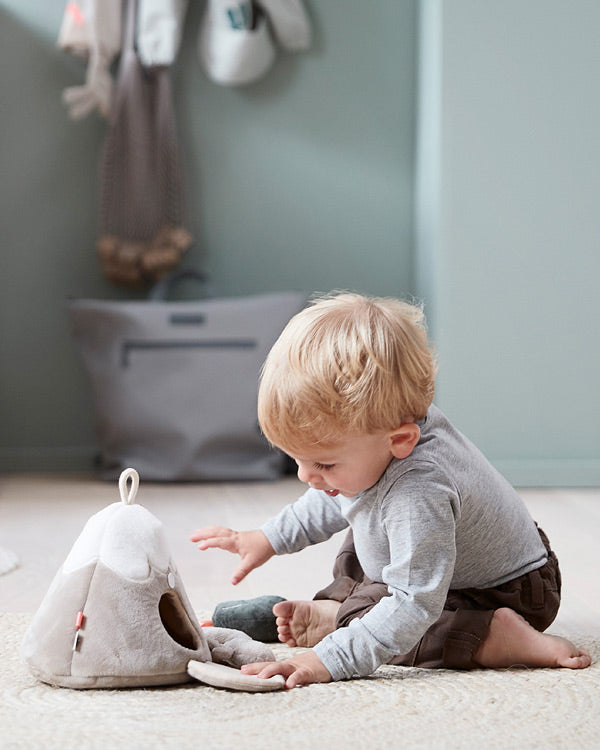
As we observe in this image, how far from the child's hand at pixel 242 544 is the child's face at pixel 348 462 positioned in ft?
0.50

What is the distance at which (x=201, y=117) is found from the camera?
2361 millimetres

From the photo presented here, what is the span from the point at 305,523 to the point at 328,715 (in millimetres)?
288

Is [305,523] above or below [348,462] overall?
below

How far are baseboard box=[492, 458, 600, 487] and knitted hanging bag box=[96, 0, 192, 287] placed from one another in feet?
2.93

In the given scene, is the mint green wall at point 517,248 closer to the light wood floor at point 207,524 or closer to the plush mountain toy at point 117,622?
the light wood floor at point 207,524

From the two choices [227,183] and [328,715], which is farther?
Answer: [227,183]

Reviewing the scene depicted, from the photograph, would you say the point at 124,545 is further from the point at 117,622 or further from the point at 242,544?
the point at 242,544

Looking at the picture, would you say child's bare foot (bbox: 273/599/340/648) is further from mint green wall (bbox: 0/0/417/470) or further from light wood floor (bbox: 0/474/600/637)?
mint green wall (bbox: 0/0/417/470)

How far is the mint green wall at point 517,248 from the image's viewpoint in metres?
2.06

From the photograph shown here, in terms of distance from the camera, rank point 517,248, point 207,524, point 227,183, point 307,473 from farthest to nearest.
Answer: point 227,183, point 517,248, point 207,524, point 307,473

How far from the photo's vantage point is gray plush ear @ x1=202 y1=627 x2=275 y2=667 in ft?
2.97

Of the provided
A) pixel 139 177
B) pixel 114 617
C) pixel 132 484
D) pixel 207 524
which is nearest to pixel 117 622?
pixel 114 617

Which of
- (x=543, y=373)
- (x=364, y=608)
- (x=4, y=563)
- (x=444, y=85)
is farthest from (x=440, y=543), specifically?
(x=444, y=85)

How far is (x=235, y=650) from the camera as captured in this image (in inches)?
36.0
